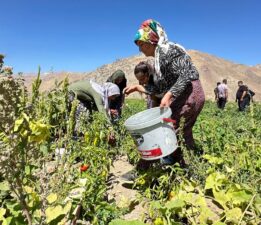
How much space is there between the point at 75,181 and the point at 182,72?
A: 1177 mm

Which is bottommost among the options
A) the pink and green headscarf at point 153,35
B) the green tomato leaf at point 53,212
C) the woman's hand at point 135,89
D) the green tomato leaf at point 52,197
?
the green tomato leaf at point 53,212

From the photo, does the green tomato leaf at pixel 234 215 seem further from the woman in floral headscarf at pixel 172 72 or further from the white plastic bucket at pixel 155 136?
the woman in floral headscarf at pixel 172 72

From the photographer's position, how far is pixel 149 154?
8.80ft

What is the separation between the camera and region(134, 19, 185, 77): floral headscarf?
2.98m

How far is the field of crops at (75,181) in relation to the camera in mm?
1219

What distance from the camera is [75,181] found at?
7.97 feet

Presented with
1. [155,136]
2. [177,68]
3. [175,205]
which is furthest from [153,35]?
[175,205]

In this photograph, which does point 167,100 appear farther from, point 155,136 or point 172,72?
point 155,136

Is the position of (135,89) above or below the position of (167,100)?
above

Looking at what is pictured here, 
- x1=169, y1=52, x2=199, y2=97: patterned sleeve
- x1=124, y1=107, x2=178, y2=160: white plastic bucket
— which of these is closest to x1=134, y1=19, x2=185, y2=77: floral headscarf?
x1=169, y1=52, x2=199, y2=97: patterned sleeve

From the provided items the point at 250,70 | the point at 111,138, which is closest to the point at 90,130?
the point at 111,138

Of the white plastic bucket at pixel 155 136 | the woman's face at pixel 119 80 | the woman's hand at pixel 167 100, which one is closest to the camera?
the white plastic bucket at pixel 155 136

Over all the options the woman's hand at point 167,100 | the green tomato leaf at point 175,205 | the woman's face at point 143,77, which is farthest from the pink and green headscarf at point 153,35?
the green tomato leaf at point 175,205

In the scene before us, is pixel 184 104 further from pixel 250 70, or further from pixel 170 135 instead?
pixel 250 70
